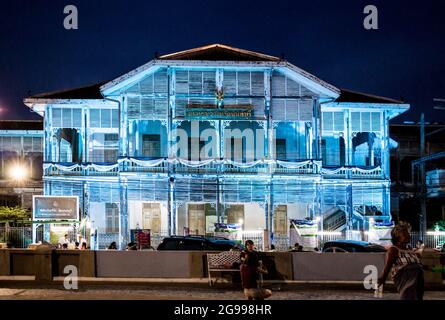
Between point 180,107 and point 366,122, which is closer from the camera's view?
point 180,107

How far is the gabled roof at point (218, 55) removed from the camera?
28.9 metres

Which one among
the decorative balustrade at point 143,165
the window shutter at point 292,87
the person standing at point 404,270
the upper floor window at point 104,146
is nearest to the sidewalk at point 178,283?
the person standing at point 404,270

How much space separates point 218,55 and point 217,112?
10.0ft

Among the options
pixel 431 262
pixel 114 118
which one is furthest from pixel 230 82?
pixel 431 262

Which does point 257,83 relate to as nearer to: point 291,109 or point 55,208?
point 291,109

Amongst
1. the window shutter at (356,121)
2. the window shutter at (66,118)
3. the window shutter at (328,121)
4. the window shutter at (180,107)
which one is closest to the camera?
the window shutter at (180,107)

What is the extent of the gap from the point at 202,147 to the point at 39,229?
931cm

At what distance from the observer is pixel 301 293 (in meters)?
15.8

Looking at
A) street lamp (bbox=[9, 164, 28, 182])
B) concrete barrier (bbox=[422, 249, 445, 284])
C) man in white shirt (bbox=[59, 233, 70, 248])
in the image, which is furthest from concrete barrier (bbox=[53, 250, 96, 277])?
street lamp (bbox=[9, 164, 28, 182])

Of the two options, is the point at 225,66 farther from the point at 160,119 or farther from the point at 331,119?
the point at 331,119

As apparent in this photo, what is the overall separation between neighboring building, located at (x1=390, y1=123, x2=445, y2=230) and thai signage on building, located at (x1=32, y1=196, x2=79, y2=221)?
63.8 ft

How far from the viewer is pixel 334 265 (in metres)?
17.1

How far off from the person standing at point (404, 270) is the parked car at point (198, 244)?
11143 mm

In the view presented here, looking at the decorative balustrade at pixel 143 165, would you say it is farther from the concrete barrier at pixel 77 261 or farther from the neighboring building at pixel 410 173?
the neighboring building at pixel 410 173
